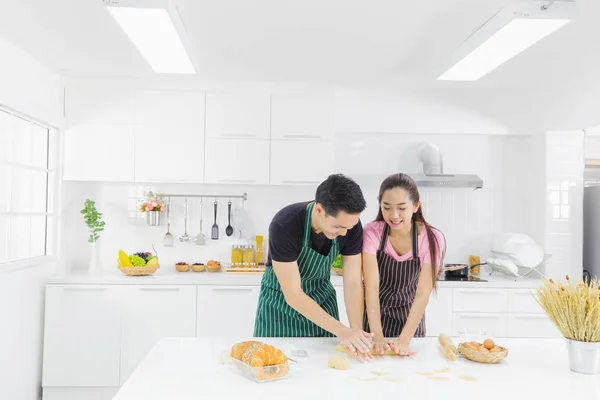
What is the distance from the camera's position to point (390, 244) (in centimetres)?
248

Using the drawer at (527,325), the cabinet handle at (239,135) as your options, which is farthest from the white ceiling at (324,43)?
the drawer at (527,325)

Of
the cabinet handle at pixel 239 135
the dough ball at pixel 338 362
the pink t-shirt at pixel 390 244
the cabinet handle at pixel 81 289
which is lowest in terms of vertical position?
the cabinet handle at pixel 81 289

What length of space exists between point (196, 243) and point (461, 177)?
7.69ft

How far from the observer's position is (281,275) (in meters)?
2.23

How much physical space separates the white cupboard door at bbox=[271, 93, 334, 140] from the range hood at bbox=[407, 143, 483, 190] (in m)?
0.85

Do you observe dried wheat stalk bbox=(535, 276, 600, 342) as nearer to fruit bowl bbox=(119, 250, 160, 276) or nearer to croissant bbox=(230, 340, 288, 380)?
croissant bbox=(230, 340, 288, 380)

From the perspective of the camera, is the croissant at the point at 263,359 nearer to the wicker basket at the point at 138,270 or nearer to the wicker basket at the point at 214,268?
the wicker basket at the point at 138,270

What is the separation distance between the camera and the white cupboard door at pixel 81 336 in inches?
153

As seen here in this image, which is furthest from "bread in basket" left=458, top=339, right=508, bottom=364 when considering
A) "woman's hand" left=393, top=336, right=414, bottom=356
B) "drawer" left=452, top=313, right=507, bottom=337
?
"drawer" left=452, top=313, right=507, bottom=337

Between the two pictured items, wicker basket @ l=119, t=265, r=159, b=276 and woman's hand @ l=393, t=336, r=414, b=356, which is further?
wicker basket @ l=119, t=265, r=159, b=276

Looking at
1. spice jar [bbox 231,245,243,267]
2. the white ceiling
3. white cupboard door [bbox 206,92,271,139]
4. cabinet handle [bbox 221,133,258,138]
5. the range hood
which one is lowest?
spice jar [bbox 231,245,243,267]

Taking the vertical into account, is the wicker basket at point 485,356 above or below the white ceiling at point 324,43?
below

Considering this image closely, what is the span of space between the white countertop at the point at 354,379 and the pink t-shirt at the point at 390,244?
44 centimetres

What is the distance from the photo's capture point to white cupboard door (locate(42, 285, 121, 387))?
3877mm
